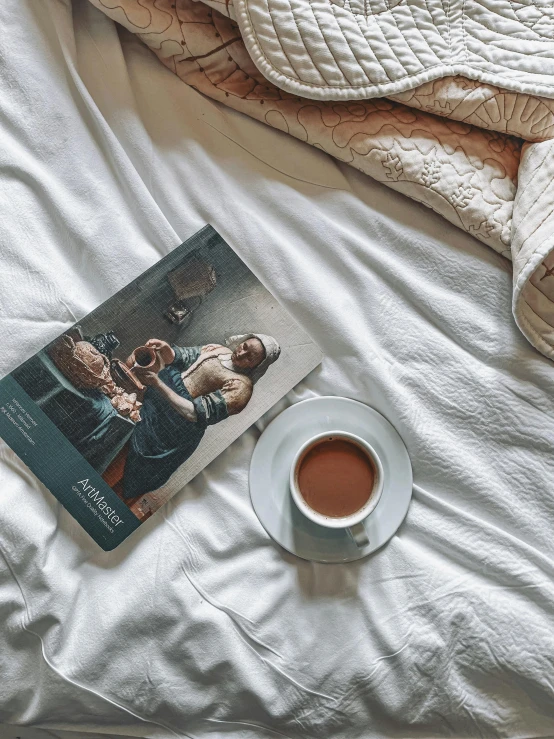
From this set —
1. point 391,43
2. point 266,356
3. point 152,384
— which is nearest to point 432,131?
point 391,43

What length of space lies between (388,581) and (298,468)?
15 centimetres

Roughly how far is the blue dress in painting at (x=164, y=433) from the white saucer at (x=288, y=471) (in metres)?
0.07

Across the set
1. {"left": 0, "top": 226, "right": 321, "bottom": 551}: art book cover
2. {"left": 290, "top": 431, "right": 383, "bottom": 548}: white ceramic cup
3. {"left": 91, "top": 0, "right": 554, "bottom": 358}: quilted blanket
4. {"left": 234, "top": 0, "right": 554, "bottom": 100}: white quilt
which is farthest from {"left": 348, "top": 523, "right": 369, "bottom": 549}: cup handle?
{"left": 234, "top": 0, "right": 554, "bottom": 100}: white quilt

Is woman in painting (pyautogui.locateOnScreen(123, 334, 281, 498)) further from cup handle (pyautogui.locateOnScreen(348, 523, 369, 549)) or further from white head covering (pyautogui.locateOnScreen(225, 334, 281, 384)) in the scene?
cup handle (pyautogui.locateOnScreen(348, 523, 369, 549))

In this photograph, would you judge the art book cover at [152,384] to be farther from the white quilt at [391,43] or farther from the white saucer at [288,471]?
the white quilt at [391,43]

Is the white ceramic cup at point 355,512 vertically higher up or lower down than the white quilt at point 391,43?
lower down

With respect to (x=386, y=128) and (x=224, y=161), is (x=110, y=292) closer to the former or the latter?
(x=224, y=161)

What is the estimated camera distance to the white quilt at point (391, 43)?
663 mm

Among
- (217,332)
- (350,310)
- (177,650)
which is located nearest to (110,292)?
(217,332)

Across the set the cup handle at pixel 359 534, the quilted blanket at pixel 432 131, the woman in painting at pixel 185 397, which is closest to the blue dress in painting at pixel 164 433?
the woman in painting at pixel 185 397

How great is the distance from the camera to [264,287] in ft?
2.27

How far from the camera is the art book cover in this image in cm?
65

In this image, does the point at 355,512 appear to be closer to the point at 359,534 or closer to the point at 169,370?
the point at 359,534

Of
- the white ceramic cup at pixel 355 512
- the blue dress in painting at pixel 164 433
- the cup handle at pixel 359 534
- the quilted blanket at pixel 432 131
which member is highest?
the quilted blanket at pixel 432 131
